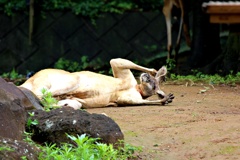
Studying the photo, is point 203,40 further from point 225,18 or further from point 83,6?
point 225,18

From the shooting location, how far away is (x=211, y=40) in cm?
1277

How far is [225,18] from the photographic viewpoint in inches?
119

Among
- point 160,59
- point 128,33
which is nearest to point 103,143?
point 160,59

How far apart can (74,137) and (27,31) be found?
10.7 metres

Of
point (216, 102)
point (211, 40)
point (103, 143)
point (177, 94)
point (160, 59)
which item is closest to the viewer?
point (103, 143)

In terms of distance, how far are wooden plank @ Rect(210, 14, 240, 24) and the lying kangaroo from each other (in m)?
4.53

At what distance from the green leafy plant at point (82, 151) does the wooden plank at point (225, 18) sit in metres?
1.88

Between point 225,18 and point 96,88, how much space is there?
4.76 metres

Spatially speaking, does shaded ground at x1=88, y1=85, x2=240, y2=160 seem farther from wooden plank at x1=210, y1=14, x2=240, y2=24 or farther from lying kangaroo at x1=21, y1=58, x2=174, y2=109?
wooden plank at x1=210, y1=14, x2=240, y2=24

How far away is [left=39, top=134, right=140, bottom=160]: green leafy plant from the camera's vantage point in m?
4.67

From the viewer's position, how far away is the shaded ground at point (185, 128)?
17.9 ft

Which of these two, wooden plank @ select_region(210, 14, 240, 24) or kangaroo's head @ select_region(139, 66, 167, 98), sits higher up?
wooden plank @ select_region(210, 14, 240, 24)

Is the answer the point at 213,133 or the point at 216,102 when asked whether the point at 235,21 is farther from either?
the point at 216,102

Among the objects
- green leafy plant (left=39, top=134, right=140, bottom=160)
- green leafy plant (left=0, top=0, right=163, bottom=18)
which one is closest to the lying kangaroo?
green leafy plant (left=39, top=134, right=140, bottom=160)
